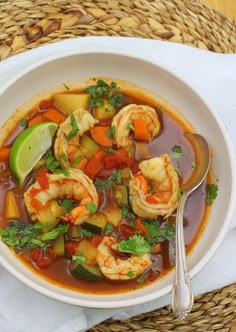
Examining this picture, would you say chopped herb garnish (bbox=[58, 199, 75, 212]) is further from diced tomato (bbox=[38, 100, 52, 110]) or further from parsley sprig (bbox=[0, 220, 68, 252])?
diced tomato (bbox=[38, 100, 52, 110])

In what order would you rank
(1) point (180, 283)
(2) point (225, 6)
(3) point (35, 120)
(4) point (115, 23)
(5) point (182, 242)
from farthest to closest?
(2) point (225, 6), (4) point (115, 23), (3) point (35, 120), (5) point (182, 242), (1) point (180, 283)

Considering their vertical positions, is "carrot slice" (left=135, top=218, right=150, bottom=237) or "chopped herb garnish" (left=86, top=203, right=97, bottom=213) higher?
"chopped herb garnish" (left=86, top=203, right=97, bottom=213)

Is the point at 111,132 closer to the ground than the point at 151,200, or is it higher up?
higher up

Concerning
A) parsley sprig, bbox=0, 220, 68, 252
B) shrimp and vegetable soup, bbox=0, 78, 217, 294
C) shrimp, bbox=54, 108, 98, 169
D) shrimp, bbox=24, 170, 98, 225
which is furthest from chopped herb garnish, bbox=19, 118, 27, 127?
parsley sprig, bbox=0, 220, 68, 252

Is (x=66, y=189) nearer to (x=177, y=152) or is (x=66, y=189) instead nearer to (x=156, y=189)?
(x=156, y=189)

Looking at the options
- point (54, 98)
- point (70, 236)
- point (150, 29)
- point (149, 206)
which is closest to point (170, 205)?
point (149, 206)

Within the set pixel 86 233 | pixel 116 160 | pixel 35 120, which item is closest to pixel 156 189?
pixel 116 160

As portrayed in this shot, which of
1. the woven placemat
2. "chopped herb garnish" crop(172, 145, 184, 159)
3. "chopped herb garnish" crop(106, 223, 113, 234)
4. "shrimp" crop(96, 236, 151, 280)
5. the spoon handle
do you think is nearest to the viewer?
the spoon handle
